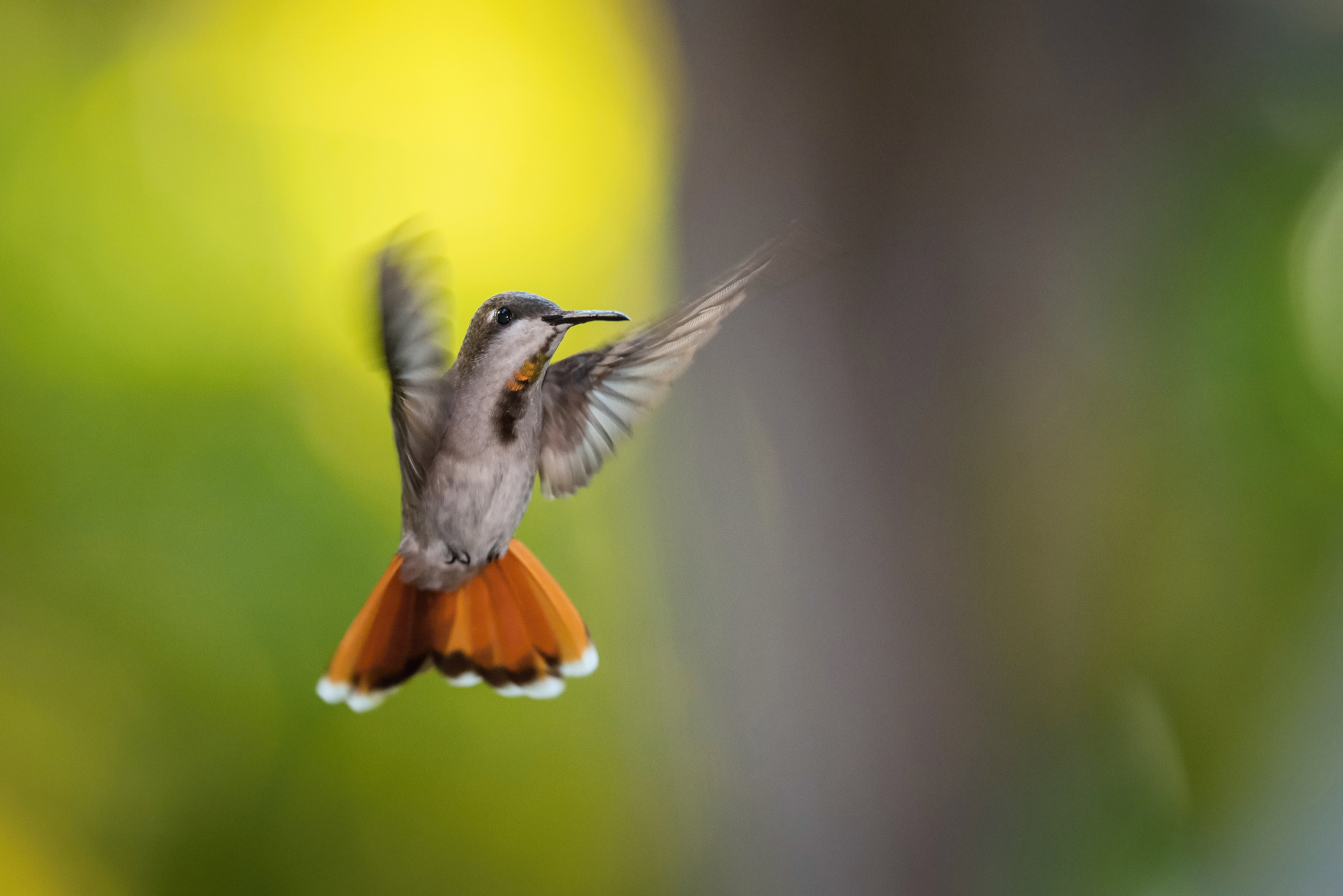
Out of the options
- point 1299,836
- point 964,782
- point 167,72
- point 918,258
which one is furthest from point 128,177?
point 1299,836

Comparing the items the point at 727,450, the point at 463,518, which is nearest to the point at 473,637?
the point at 463,518

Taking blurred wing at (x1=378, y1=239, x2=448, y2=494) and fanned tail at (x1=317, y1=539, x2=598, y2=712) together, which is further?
fanned tail at (x1=317, y1=539, x2=598, y2=712)

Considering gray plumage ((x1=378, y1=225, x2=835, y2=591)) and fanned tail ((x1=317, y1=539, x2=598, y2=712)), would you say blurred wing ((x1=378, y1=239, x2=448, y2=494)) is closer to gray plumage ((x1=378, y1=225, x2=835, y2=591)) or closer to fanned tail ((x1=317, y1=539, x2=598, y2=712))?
gray plumage ((x1=378, y1=225, x2=835, y2=591))

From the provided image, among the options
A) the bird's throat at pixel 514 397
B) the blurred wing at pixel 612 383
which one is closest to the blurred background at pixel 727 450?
the blurred wing at pixel 612 383

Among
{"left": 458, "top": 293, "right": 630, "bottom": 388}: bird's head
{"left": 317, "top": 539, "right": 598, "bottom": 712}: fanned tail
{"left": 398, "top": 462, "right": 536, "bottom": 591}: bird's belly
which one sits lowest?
{"left": 317, "top": 539, "right": 598, "bottom": 712}: fanned tail

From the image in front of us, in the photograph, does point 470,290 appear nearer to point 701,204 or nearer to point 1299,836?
point 701,204

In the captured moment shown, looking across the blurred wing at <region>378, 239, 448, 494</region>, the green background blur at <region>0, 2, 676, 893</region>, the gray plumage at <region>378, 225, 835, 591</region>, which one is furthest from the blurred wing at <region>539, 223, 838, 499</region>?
the green background blur at <region>0, 2, 676, 893</region>

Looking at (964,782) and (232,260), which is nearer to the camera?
(964,782)

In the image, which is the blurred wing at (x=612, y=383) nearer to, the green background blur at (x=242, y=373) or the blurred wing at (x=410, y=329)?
the blurred wing at (x=410, y=329)
